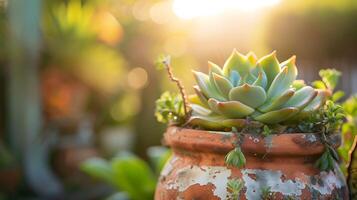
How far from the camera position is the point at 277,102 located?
1.44m

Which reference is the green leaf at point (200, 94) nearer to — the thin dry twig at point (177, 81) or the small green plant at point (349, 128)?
the thin dry twig at point (177, 81)

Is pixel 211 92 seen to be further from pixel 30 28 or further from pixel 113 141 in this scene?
pixel 113 141

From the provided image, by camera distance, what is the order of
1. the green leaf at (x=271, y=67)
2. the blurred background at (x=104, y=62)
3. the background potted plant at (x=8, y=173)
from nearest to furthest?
the green leaf at (x=271, y=67) < the background potted plant at (x=8, y=173) < the blurred background at (x=104, y=62)

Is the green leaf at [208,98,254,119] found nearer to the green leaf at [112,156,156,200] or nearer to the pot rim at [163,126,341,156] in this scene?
the pot rim at [163,126,341,156]


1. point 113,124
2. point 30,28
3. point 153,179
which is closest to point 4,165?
point 30,28

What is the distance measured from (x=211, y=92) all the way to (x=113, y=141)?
492 cm

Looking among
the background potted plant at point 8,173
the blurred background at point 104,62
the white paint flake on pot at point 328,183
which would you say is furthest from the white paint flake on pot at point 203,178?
the background potted plant at point 8,173

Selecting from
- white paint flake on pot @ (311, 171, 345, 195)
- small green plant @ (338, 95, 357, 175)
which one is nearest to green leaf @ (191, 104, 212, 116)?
white paint flake on pot @ (311, 171, 345, 195)

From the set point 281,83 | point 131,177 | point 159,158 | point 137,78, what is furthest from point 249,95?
point 137,78

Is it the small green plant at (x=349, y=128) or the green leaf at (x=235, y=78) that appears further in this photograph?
the small green plant at (x=349, y=128)

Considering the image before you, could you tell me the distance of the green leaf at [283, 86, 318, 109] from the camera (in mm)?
1446

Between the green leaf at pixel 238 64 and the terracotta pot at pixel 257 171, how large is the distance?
0.73ft

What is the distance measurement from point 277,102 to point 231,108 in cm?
12

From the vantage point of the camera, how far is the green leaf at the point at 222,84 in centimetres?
149
